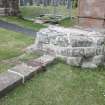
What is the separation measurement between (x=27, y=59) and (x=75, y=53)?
1.00 m

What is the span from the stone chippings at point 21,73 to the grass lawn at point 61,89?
9cm

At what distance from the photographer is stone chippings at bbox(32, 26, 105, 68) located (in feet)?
15.2

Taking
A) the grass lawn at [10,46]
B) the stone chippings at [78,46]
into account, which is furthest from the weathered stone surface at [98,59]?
the grass lawn at [10,46]

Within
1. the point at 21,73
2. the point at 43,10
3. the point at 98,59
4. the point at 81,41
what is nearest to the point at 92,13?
the point at 81,41

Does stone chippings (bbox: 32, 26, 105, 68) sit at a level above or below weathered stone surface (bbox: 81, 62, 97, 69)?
above

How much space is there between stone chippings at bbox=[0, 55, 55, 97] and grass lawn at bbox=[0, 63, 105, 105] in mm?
91

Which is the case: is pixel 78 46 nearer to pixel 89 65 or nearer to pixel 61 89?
pixel 89 65

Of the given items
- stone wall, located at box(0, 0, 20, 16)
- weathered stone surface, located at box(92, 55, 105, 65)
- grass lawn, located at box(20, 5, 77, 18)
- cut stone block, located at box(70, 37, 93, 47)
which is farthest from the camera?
grass lawn, located at box(20, 5, 77, 18)

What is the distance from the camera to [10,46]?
6.04m

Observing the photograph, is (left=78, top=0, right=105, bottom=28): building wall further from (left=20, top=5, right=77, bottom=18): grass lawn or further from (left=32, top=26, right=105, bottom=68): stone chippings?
(left=20, top=5, right=77, bottom=18): grass lawn

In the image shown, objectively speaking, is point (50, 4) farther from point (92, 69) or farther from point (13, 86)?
point (13, 86)

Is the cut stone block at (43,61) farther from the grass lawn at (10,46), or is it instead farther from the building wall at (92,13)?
the building wall at (92,13)

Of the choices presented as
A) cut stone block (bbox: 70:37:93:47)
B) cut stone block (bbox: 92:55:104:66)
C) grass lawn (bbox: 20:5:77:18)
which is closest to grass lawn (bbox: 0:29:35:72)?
cut stone block (bbox: 70:37:93:47)

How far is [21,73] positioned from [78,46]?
4.75 ft
